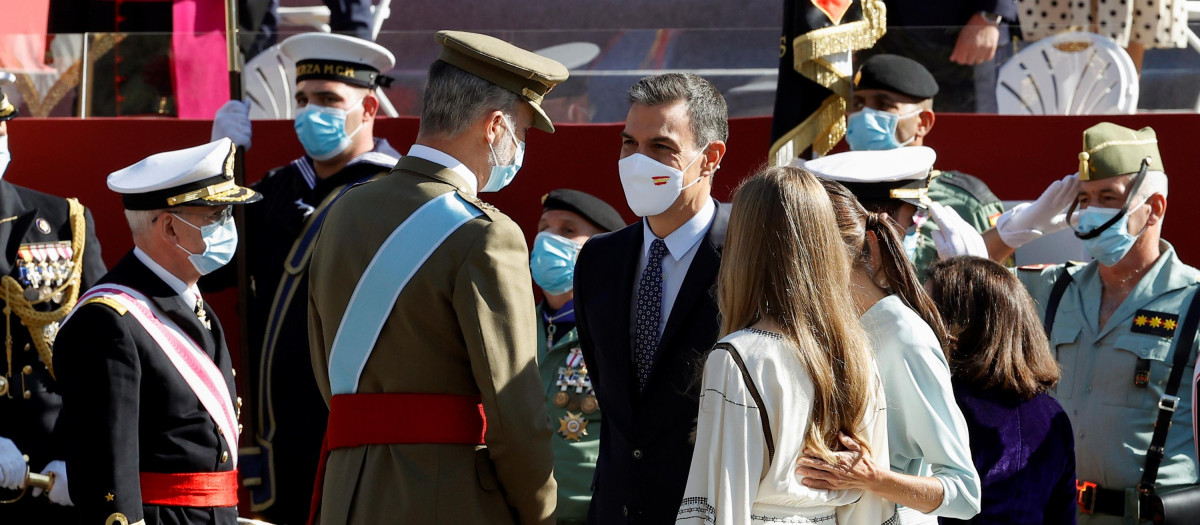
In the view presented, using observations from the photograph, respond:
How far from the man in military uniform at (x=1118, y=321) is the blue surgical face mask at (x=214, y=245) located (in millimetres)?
3087

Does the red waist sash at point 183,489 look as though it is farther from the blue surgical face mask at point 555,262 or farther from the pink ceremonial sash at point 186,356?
the blue surgical face mask at point 555,262

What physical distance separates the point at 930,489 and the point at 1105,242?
238cm

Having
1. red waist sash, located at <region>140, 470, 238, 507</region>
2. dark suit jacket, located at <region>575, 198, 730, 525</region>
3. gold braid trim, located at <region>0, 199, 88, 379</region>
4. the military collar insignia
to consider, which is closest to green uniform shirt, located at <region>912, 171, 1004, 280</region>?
the military collar insignia

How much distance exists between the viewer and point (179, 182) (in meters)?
4.14

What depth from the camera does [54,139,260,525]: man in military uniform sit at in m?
3.59

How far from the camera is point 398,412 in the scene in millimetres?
3143

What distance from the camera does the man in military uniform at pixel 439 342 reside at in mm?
3092

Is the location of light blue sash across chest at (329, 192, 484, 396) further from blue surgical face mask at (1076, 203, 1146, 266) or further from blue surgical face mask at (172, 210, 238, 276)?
blue surgical face mask at (1076, 203, 1146, 266)

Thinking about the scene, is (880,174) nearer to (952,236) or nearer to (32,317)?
(952,236)

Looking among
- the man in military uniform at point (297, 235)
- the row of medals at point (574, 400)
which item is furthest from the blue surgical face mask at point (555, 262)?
the man in military uniform at point (297, 235)

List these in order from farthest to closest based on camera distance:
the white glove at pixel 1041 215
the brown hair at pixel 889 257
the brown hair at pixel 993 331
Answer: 1. the white glove at pixel 1041 215
2. the brown hair at pixel 993 331
3. the brown hair at pixel 889 257

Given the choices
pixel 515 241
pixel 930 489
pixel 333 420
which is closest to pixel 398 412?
pixel 333 420

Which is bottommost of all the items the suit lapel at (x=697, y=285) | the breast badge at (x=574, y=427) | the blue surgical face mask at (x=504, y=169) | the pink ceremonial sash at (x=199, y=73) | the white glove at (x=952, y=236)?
the breast badge at (x=574, y=427)

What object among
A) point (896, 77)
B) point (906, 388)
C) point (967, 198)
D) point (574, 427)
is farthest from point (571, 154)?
point (906, 388)
